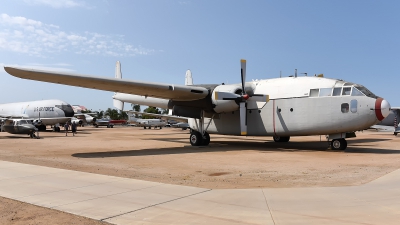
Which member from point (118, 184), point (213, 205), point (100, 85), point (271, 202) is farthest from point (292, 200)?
point (100, 85)

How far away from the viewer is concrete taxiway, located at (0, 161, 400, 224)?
531 centimetres

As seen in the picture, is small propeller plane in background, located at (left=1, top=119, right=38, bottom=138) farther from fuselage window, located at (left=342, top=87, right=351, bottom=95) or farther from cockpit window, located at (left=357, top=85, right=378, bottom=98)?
cockpit window, located at (left=357, top=85, right=378, bottom=98)

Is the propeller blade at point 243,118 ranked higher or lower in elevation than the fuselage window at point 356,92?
lower

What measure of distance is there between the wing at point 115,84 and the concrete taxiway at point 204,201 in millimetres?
6486

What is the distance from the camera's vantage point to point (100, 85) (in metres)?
17.0

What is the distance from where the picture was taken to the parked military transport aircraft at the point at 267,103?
15992mm

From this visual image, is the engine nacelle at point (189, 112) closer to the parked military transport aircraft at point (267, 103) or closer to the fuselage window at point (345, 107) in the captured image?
the parked military transport aircraft at point (267, 103)

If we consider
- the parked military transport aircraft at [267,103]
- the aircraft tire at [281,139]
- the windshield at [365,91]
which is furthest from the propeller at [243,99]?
the aircraft tire at [281,139]

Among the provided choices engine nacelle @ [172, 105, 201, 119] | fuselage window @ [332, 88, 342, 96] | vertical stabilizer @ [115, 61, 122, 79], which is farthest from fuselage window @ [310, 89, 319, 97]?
vertical stabilizer @ [115, 61, 122, 79]

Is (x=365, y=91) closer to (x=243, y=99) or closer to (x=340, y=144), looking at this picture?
(x=340, y=144)

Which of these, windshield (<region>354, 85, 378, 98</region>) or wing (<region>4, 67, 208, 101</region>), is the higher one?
wing (<region>4, 67, 208, 101</region>)

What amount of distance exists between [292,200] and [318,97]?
12.0 meters

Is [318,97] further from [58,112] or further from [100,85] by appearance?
[58,112]

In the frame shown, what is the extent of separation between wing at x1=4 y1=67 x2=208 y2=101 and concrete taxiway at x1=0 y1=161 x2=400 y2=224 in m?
6.49
